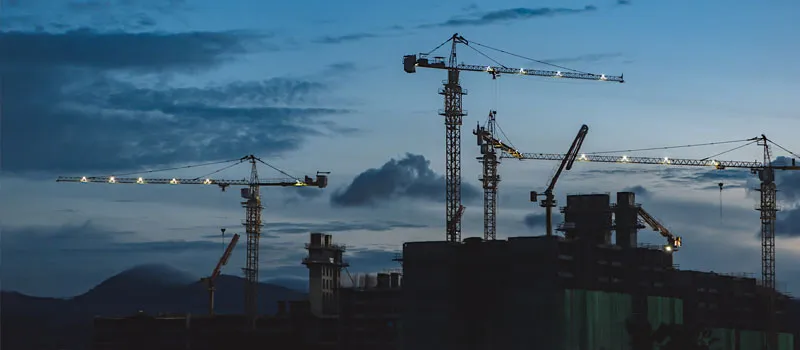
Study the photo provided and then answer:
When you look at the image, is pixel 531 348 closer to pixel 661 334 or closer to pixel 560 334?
pixel 560 334

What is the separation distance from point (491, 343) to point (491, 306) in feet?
19.2

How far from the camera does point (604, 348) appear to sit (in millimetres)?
198500

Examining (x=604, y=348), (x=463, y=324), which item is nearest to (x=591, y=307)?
(x=604, y=348)

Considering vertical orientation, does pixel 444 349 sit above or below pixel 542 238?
below

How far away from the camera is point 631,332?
198750mm

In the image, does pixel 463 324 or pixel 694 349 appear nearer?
pixel 694 349

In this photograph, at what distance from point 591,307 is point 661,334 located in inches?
628

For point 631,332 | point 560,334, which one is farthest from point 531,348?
point 631,332

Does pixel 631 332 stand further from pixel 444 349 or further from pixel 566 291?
pixel 444 349

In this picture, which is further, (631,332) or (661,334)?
(631,332)

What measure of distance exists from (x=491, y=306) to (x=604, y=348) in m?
18.0

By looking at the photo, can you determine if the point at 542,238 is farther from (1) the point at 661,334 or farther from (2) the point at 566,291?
(1) the point at 661,334

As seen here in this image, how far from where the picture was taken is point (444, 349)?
7849 inches

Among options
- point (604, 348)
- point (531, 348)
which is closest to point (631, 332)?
point (604, 348)
